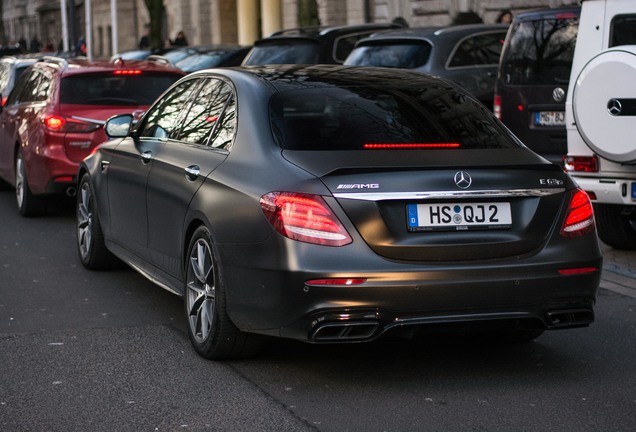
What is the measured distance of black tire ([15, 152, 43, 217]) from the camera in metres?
13.2

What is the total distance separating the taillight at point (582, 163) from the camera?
977 cm

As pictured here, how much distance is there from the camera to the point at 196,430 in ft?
17.7

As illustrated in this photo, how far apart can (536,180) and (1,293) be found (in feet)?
13.2

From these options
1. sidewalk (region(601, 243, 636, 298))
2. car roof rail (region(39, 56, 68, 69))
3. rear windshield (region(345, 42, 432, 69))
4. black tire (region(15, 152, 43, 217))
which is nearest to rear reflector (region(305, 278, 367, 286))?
sidewalk (region(601, 243, 636, 298))

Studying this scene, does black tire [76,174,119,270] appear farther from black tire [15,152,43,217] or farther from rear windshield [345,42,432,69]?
rear windshield [345,42,432,69]

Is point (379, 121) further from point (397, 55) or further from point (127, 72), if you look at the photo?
point (397, 55)

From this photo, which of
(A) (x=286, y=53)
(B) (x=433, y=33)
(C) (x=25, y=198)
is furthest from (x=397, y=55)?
(C) (x=25, y=198)

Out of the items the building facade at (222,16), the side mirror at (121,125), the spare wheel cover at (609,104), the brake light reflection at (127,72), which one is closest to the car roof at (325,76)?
the side mirror at (121,125)

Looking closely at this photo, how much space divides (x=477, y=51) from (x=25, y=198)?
568 cm

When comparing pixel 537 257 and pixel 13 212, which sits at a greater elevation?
pixel 537 257

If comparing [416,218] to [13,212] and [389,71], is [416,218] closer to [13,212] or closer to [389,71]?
[389,71]

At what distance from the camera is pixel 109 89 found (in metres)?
12.9

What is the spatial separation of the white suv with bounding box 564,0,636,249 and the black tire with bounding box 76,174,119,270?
328 cm

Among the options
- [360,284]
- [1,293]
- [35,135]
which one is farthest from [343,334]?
[35,135]
